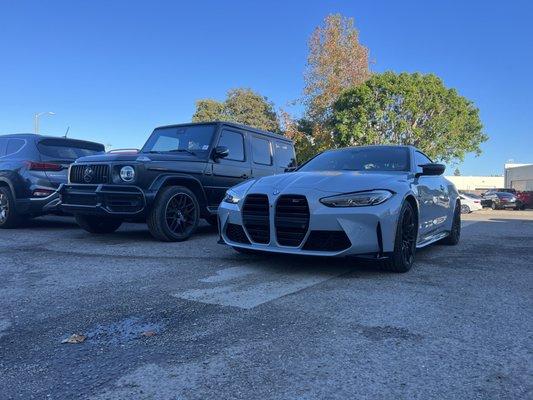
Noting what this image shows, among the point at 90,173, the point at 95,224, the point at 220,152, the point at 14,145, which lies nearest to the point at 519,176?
the point at 220,152

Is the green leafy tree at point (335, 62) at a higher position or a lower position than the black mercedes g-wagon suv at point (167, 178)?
higher

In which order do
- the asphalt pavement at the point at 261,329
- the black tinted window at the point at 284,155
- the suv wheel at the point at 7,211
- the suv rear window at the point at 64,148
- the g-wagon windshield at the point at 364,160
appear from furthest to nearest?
the black tinted window at the point at 284,155, the suv rear window at the point at 64,148, the suv wheel at the point at 7,211, the g-wagon windshield at the point at 364,160, the asphalt pavement at the point at 261,329

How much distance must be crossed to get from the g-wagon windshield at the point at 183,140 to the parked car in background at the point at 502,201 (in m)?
31.5

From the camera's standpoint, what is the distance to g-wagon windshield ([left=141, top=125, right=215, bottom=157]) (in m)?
7.89

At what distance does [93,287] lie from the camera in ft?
14.1

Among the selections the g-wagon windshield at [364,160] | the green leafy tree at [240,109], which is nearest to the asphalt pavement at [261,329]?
the g-wagon windshield at [364,160]

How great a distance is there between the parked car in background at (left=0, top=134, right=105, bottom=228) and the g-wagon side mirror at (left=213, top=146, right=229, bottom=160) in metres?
2.87

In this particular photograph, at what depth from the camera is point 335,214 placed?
4.51 m

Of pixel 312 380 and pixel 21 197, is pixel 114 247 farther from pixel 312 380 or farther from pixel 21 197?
pixel 312 380

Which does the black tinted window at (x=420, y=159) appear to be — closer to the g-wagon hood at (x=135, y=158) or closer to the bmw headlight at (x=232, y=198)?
the bmw headlight at (x=232, y=198)

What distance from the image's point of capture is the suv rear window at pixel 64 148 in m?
8.62

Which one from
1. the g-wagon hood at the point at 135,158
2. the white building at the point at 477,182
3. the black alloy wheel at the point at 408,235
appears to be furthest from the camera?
the white building at the point at 477,182

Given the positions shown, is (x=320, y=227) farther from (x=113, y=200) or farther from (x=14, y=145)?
(x=14, y=145)

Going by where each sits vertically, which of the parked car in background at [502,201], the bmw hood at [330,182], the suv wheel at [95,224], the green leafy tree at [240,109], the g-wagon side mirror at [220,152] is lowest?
the parked car in background at [502,201]
